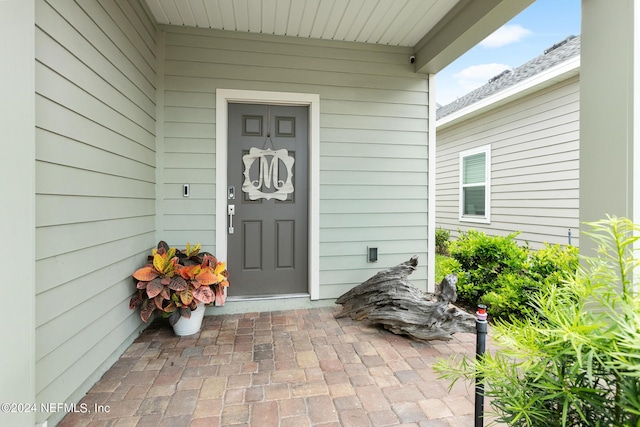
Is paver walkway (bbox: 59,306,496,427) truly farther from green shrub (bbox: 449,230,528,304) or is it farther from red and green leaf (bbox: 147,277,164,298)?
green shrub (bbox: 449,230,528,304)

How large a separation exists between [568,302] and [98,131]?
250 cm

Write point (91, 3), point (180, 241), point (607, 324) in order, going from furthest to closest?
point (180, 241), point (91, 3), point (607, 324)

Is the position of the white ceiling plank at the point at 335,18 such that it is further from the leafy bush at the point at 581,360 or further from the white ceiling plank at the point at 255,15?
the leafy bush at the point at 581,360

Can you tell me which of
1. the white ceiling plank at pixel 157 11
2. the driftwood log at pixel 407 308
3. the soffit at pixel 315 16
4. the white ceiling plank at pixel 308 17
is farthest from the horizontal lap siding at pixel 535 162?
the white ceiling plank at pixel 157 11

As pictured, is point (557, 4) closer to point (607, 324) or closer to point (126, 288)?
point (607, 324)

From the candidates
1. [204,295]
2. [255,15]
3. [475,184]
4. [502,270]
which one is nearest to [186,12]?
[255,15]

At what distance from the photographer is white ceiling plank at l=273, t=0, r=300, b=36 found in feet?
8.54

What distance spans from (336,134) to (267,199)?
3.35ft

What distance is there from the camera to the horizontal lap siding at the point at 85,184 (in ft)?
4.76

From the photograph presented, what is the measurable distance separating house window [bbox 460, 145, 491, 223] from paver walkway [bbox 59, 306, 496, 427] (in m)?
3.69

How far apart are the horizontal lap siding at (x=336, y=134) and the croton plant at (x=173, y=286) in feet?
1.65

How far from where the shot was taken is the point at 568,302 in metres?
0.87

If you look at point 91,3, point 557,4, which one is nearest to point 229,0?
point 91,3
